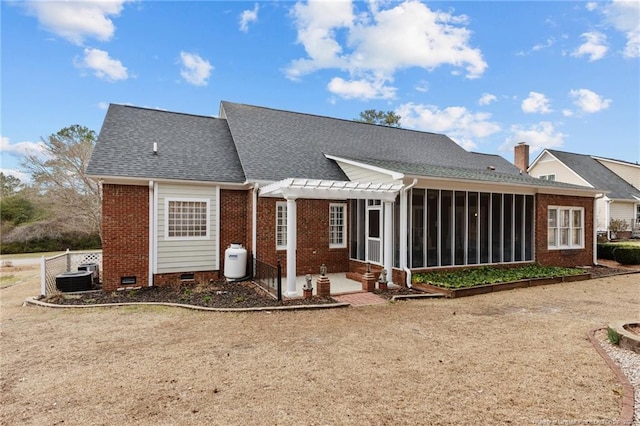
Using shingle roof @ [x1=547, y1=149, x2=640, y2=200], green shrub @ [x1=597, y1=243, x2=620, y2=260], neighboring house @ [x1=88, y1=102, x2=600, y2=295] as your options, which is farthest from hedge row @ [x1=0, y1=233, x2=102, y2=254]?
shingle roof @ [x1=547, y1=149, x2=640, y2=200]

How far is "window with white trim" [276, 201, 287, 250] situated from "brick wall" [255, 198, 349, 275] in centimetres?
20

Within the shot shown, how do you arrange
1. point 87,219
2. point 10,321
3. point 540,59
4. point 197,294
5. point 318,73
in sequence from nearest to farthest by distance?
point 10,321 < point 197,294 < point 540,59 < point 87,219 < point 318,73

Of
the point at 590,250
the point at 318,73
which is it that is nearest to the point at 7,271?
the point at 318,73

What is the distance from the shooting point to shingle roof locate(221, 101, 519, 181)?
12.1 m

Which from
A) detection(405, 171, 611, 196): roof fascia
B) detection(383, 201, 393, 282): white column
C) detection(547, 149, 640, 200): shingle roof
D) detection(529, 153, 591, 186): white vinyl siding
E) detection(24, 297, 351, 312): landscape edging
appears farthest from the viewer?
detection(529, 153, 591, 186): white vinyl siding

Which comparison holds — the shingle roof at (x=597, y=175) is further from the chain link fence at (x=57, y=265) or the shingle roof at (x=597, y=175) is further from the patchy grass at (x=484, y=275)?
the chain link fence at (x=57, y=265)

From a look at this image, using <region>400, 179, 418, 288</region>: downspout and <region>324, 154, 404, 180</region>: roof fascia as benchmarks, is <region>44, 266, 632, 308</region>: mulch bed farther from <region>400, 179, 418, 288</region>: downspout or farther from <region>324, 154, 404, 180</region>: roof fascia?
<region>324, 154, 404, 180</region>: roof fascia

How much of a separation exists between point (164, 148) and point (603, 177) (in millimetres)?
33058

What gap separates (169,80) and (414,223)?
15.9 m

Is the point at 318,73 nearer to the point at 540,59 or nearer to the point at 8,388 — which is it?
the point at 540,59

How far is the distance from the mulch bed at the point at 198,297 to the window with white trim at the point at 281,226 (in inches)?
71.7

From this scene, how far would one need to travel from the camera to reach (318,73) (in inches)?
952

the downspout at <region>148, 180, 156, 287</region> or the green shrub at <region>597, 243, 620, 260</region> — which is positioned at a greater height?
the downspout at <region>148, 180, 156, 287</region>

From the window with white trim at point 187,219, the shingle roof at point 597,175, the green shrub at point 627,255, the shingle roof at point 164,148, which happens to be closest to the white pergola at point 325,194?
the window with white trim at point 187,219
